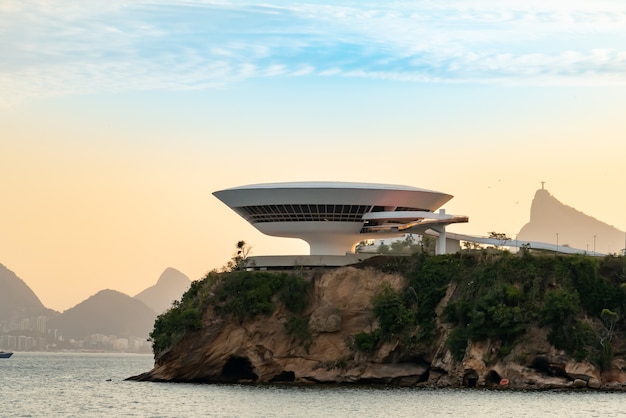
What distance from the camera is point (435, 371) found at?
97500 millimetres

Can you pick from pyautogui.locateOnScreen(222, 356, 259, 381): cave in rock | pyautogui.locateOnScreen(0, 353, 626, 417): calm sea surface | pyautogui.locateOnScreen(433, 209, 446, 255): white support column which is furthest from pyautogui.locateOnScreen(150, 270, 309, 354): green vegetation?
pyautogui.locateOnScreen(433, 209, 446, 255): white support column

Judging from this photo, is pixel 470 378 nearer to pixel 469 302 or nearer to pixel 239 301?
pixel 469 302

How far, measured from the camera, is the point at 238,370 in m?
104

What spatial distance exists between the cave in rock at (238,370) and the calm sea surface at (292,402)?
692 cm

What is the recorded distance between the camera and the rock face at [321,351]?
99.4 metres

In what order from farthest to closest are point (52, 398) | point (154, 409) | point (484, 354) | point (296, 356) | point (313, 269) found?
point (313, 269) → point (296, 356) → point (484, 354) → point (52, 398) → point (154, 409)

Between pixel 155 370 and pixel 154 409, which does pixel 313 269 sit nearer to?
pixel 155 370

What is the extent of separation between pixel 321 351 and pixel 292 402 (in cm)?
2240

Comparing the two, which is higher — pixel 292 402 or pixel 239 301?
pixel 239 301

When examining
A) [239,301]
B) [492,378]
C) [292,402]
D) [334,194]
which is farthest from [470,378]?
[334,194]

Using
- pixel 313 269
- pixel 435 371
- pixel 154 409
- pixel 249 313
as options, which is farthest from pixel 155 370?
pixel 154 409

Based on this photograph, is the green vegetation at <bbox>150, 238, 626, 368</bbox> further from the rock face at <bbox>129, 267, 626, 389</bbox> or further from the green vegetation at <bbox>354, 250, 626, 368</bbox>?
the rock face at <bbox>129, 267, 626, 389</bbox>

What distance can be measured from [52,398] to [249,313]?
20.7 metres

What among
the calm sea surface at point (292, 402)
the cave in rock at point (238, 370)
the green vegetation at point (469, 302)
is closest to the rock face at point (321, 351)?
the cave in rock at point (238, 370)
